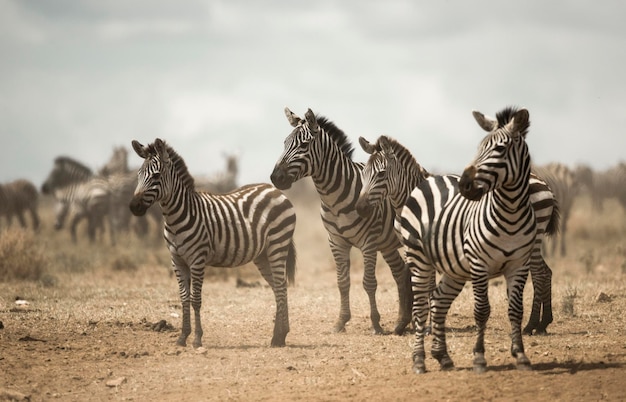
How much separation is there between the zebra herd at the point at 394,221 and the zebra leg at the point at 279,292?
0.04 feet

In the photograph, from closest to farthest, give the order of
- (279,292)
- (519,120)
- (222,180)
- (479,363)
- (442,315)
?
1. (519,120)
2. (479,363)
3. (442,315)
4. (279,292)
5. (222,180)

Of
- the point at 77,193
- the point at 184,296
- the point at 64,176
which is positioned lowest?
the point at 184,296

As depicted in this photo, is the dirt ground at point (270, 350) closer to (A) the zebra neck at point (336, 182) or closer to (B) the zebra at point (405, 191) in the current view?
(B) the zebra at point (405, 191)

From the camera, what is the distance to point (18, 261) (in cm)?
1669

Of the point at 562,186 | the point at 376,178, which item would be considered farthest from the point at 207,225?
the point at 562,186

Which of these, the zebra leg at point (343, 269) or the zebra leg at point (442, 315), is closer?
the zebra leg at point (442, 315)

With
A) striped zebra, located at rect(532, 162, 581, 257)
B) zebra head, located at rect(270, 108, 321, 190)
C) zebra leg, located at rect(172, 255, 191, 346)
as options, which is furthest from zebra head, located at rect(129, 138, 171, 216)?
striped zebra, located at rect(532, 162, 581, 257)

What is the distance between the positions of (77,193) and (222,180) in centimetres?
633

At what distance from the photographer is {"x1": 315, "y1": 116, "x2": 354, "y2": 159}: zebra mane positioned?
1106 cm

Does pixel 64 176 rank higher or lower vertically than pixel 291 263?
higher

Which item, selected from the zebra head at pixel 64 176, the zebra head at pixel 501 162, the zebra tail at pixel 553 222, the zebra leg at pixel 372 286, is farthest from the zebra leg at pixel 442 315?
the zebra head at pixel 64 176

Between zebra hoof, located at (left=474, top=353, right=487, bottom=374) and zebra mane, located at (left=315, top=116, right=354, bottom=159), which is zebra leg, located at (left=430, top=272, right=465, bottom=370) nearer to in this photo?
zebra hoof, located at (left=474, top=353, right=487, bottom=374)

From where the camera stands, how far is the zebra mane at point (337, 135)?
11.1 metres

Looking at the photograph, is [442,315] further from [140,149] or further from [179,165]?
[140,149]
